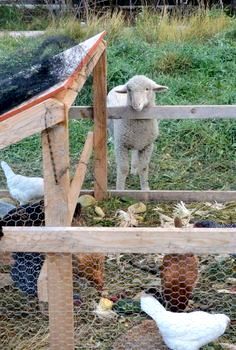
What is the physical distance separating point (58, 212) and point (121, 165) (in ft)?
7.85

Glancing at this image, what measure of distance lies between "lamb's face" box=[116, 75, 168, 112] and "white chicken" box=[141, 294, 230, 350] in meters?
1.90

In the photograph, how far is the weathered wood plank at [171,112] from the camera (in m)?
4.25

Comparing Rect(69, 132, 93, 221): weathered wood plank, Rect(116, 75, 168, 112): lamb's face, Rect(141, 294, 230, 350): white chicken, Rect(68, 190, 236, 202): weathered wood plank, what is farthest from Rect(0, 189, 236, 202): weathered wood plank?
Rect(141, 294, 230, 350): white chicken

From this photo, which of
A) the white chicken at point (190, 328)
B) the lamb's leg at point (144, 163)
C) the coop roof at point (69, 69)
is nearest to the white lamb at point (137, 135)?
the lamb's leg at point (144, 163)

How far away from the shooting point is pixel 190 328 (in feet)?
8.63

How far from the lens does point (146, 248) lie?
7.29 ft

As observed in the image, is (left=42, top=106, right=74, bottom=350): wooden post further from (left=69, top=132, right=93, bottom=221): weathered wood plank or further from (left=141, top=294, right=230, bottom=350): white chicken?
(left=141, top=294, right=230, bottom=350): white chicken

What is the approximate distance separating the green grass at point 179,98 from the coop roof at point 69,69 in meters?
1.81

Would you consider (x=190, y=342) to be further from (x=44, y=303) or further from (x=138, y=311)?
(x=44, y=303)

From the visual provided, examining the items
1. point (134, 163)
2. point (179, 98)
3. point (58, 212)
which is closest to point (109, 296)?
point (58, 212)

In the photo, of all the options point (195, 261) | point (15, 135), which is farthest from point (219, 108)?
point (15, 135)

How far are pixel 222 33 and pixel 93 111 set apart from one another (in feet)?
18.0

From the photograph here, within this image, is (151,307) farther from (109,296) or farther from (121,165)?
(121,165)

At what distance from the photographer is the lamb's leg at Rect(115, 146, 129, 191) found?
483 cm
